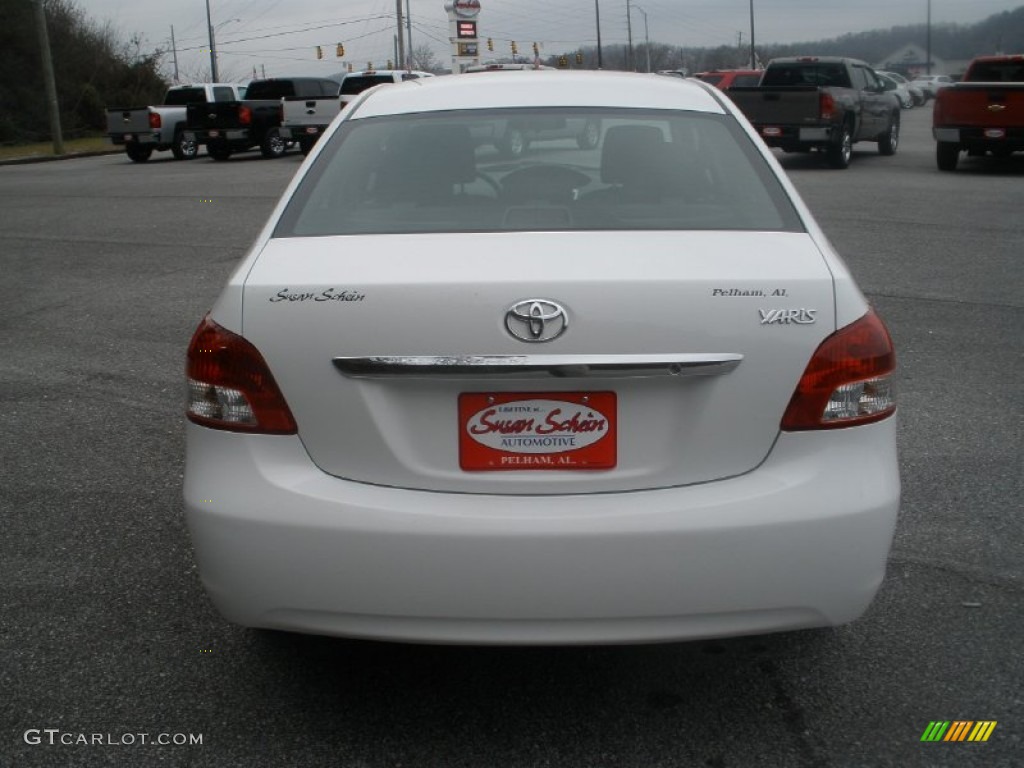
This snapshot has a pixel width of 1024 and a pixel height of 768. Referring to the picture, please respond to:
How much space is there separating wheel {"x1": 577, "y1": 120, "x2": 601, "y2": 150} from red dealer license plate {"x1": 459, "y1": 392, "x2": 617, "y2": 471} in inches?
54.2

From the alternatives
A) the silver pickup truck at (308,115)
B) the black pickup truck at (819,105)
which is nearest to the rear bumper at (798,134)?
the black pickup truck at (819,105)

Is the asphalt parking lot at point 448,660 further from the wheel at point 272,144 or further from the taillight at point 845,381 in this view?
the wheel at point 272,144

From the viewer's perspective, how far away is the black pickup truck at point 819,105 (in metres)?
20.5

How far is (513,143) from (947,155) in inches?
711

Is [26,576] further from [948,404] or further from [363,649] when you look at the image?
[948,404]

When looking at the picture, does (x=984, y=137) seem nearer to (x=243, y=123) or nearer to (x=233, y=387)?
(x=243, y=123)

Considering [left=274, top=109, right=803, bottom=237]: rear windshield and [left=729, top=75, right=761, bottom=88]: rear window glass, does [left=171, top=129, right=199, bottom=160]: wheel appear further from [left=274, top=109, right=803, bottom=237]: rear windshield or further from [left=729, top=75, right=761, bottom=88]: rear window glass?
[left=274, top=109, right=803, bottom=237]: rear windshield

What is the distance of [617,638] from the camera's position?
273 centimetres

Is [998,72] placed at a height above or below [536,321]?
above

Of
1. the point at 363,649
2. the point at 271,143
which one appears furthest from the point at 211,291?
the point at 271,143

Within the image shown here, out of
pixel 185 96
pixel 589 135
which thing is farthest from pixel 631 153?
pixel 185 96

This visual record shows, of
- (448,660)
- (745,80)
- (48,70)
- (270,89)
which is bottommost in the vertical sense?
(448,660)

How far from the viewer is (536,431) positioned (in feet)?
8.93

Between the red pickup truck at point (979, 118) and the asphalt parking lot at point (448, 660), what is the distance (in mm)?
13306
